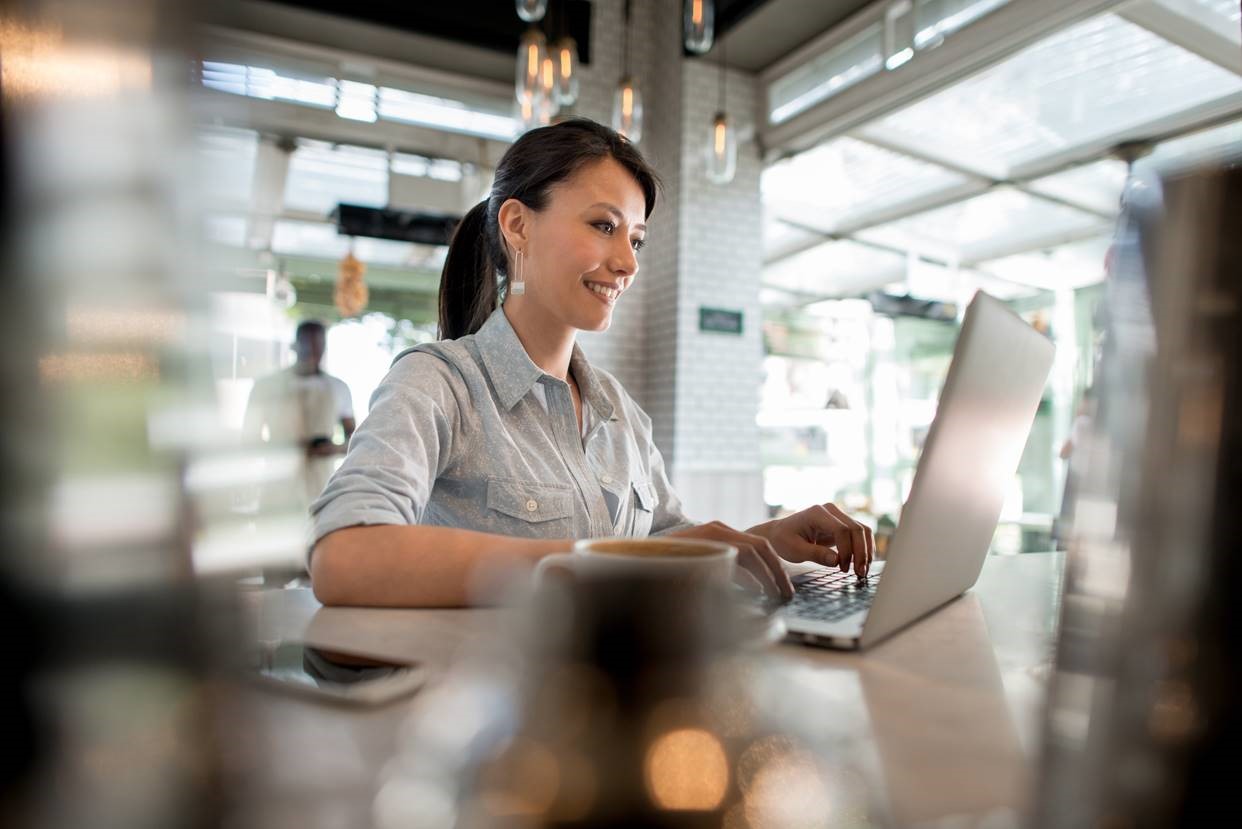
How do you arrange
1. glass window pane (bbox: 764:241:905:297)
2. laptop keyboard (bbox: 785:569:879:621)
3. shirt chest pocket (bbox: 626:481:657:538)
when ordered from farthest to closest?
glass window pane (bbox: 764:241:905:297) < shirt chest pocket (bbox: 626:481:657:538) < laptop keyboard (bbox: 785:569:879:621)

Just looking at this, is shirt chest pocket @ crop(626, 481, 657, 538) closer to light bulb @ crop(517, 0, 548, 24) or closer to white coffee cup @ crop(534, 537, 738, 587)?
white coffee cup @ crop(534, 537, 738, 587)

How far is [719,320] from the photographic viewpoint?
506cm

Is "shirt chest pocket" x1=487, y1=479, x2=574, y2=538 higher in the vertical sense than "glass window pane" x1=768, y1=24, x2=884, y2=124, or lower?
lower

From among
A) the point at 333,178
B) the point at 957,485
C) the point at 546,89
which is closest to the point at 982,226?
the point at 546,89

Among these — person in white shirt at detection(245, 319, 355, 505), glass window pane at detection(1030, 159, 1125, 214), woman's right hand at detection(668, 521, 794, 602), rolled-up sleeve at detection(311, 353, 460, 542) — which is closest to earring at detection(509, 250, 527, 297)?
rolled-up sleeve at detection(311, 353, 460, 542)

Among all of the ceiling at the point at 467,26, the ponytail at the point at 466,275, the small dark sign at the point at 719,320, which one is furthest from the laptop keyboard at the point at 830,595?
the ceiling at the point at 467,26

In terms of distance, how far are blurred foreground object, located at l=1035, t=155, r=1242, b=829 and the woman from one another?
509 mm

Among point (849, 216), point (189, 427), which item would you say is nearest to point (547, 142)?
point (189, 427)

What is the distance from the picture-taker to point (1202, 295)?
1.09 ft

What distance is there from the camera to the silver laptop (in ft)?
1.95

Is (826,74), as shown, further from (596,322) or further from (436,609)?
(436,609)

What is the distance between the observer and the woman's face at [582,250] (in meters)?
1.46

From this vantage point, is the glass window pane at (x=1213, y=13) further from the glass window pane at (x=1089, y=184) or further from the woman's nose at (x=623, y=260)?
the woman's nose at (x=623, y=260)

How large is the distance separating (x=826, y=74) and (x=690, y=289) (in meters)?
1.52
